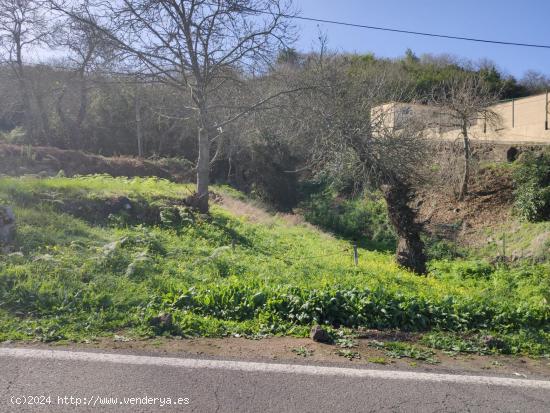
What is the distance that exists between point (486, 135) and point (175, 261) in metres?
23.0

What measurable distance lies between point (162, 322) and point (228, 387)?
1473 millimetres

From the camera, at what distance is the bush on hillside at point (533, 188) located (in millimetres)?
19156

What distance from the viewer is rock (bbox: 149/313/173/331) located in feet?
17.0

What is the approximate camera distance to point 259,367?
4.38 metres

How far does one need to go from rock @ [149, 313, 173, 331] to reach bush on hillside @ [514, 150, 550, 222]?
17552 mm

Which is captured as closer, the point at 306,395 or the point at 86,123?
the point at 306,395

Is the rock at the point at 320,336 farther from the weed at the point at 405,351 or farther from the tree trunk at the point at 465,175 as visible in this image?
the tree trunk at the point at 465,175

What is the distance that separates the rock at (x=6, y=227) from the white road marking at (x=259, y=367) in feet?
10.5

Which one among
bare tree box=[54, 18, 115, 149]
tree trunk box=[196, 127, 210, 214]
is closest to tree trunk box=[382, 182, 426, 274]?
tree trunk box=[196, 127, 210, 214]

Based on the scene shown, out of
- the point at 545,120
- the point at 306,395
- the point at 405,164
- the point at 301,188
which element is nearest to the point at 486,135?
the point at 545,120

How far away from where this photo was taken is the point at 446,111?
80.3 feet

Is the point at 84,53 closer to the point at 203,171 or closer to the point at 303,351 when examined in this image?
the point at 203,171

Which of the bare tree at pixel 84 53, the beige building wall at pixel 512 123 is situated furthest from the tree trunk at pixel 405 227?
the beige building wall at pixel 512 123

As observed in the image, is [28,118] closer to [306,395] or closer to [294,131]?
[294,131]
